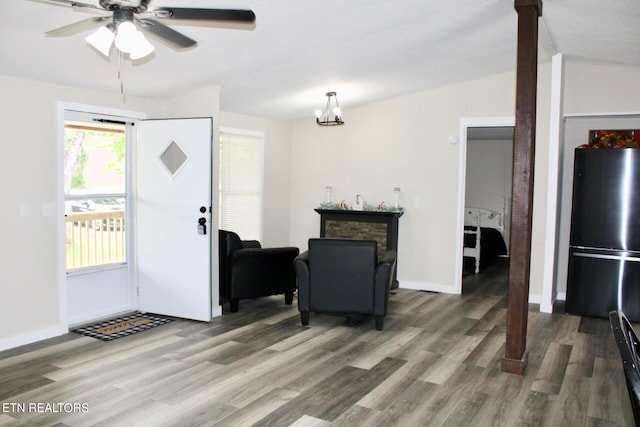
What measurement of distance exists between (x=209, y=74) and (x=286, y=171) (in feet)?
9.93

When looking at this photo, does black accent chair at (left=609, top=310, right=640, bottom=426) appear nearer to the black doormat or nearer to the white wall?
the black doormat

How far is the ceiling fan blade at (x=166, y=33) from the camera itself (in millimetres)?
2584

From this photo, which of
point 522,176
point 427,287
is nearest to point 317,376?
point 522,176

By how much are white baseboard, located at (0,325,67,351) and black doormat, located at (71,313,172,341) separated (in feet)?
0.52

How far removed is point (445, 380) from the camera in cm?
357

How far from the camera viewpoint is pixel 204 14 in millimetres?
2439

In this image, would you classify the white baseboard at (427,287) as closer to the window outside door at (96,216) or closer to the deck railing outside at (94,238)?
the window outside door at (96,216)

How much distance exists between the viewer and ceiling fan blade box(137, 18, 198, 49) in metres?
2.58

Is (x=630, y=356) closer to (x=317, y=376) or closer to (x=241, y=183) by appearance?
(x=317, y=376)

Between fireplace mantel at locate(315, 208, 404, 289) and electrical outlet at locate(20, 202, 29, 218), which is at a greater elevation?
electrical outlet at locate(20, 202, 29, 218)

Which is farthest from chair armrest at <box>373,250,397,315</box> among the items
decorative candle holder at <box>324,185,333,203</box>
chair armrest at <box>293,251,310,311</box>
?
decorative candle holder at <box>324,185,333,203</box>

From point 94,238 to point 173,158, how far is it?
1.07 meters

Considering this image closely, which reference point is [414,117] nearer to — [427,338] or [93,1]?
[427,338]

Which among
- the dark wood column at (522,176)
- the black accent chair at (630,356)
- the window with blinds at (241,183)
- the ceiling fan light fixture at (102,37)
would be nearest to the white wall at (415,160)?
the window with blinds at (241,183)
